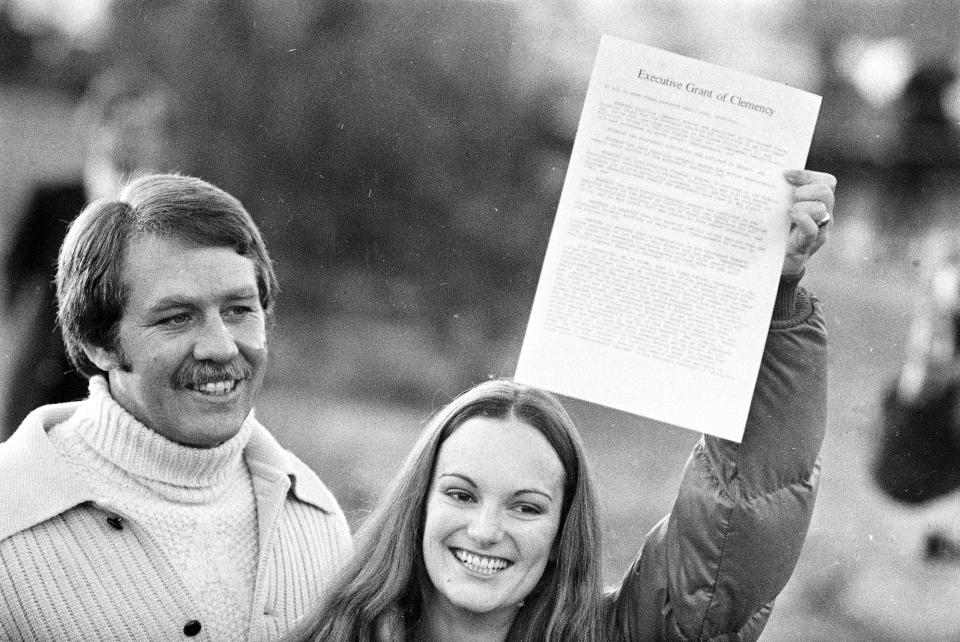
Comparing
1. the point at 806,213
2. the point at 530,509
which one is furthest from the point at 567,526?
the point at 806,213

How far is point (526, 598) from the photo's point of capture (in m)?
1.74

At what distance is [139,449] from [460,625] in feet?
1.98

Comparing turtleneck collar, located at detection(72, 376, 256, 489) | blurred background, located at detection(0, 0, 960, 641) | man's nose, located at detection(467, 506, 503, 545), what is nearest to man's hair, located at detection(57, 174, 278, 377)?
turtleneck collar, located at detection(72, 376, 256, 489)

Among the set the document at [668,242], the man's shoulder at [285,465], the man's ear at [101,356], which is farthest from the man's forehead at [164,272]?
the document at [668,242]

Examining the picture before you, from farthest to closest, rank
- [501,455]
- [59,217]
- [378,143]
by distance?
[59,217] → [378,143] → [501,455]

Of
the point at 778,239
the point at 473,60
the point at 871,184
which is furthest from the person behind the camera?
the point at 871,184

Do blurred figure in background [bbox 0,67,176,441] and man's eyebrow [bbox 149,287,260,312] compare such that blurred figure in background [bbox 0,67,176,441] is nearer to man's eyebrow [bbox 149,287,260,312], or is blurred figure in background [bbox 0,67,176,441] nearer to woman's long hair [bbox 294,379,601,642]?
man's eyebrow [bbox 149,287,260,312]

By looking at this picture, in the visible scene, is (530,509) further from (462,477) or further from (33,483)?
(33,483)

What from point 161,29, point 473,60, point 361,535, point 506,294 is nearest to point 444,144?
point 473,60

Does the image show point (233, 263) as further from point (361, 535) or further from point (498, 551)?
point (498, 551)

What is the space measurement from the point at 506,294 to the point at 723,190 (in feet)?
4.60

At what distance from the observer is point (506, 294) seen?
2.97m

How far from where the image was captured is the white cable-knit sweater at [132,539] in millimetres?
1649

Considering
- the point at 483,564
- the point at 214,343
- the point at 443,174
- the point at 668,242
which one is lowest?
the point at 483,564
